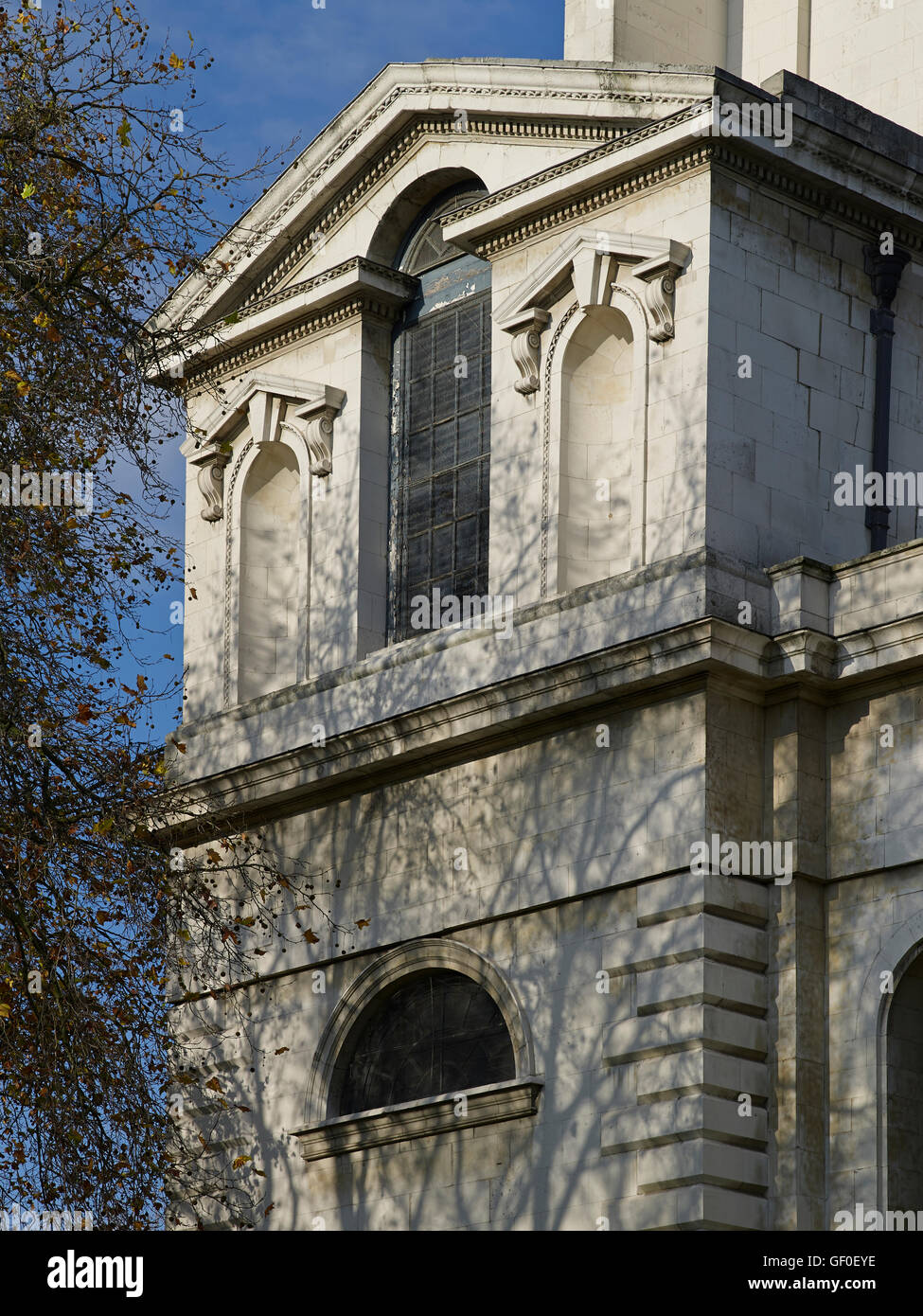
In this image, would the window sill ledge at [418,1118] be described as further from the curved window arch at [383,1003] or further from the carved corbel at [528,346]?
the carved corbel at [528,346]

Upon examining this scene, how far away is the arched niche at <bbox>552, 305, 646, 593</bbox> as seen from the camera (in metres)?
27.7

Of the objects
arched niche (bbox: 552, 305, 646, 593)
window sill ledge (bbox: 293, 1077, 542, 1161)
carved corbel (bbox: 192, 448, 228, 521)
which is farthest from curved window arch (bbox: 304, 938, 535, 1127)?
carved corbel (bbox: 192, 448, 228, 521)

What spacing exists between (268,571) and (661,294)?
7.88 m

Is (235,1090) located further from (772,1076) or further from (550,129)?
(550,129)

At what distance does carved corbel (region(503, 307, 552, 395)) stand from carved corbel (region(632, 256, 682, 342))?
5.48 ft

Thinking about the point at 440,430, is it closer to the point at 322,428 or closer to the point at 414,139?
the point at 322,428

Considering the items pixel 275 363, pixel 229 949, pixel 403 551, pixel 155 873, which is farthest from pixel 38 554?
pixel 275 363

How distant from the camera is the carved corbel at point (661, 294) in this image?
89.4 ft

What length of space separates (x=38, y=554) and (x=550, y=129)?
991 cm

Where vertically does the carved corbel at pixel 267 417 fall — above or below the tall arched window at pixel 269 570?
above

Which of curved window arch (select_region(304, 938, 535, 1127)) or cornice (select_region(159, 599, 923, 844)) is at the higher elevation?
cornice (select_region(159, 599, 923, 844))

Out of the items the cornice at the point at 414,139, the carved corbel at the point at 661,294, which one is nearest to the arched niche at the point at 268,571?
the cornice at the point at 414,139

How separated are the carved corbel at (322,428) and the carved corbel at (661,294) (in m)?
5.56

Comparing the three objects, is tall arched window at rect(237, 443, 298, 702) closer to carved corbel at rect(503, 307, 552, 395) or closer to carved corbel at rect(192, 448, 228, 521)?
carved corbel at rect(192, 448, 228, 521)
